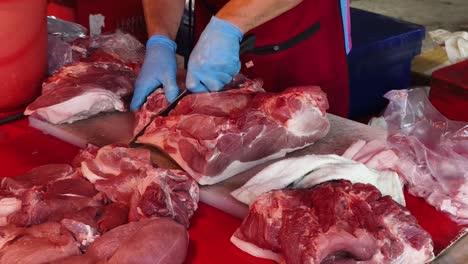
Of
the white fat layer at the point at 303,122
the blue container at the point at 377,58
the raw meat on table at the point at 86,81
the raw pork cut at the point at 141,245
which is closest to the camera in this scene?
the raw pork cut at the point at 141,245

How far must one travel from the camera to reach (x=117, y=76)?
119 inches

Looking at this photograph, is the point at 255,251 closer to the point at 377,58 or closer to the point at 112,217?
the point at 112,217

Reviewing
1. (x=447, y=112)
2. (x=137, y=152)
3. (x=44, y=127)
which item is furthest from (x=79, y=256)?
(x=447, y=112)

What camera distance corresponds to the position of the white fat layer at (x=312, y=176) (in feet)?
7.29

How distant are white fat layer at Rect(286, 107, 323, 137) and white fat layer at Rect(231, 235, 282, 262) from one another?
2.07 feet


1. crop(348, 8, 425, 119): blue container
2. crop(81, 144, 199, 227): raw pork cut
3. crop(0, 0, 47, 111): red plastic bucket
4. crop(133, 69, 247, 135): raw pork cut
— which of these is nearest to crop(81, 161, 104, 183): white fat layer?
crop(81, 144, 199, 227): raw pork cut

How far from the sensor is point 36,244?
1894 millimetres

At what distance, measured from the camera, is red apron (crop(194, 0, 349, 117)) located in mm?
3352

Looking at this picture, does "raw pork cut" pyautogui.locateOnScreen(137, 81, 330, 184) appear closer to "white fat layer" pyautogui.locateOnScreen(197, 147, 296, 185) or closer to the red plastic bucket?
"white fat layer" pyautogui.locateOnScreen(197, 147, 296, 185)

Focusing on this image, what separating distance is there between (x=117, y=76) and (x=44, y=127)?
431 millimetres

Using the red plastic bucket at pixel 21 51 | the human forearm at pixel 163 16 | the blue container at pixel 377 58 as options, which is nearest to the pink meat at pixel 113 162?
the red plastic bucket at pixel 21 51

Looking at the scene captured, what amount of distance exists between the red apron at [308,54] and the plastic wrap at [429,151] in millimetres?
738

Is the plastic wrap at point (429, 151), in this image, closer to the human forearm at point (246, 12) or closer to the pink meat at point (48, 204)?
the human forearm at point (246, 12)

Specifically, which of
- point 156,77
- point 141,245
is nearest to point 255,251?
point 141,245
